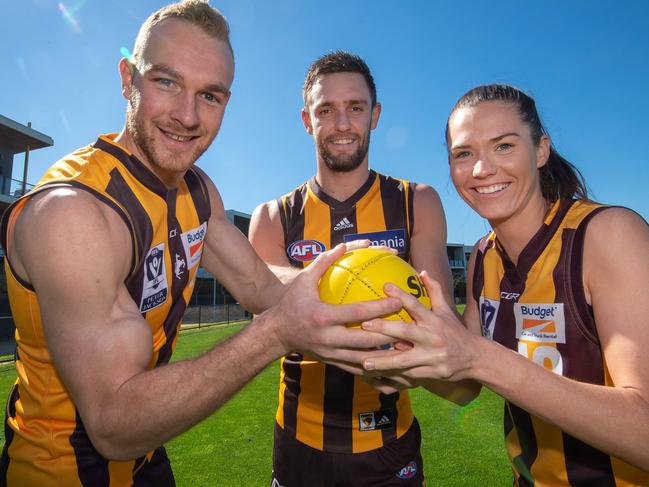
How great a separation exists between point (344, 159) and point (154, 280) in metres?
1.79

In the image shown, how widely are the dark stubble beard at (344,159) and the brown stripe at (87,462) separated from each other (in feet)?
7.92

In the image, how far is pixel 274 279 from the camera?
317 cm

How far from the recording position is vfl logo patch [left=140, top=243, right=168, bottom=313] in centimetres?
222

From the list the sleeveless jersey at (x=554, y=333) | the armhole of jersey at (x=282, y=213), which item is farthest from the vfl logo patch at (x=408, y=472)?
the armhole of jersey at (x=282, y=213)

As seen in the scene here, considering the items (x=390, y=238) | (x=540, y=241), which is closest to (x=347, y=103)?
(x=390, y=238)

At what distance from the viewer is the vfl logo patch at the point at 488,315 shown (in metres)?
2.38

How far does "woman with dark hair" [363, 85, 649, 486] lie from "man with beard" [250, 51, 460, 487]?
75 centimetres

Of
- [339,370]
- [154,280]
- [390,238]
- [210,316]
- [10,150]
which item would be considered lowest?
[210,316]

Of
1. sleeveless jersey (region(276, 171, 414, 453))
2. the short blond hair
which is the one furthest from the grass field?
the short blond hair

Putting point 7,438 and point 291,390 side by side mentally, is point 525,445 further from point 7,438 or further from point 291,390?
point 7,438

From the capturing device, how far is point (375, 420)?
2975 millimetres

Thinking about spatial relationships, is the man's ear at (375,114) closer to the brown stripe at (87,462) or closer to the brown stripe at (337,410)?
the brown stripe at (337,410)

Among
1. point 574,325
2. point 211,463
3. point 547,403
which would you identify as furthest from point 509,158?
point 211,463

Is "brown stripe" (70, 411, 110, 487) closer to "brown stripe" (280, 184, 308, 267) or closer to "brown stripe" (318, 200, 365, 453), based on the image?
"brown stripe" (318, 200, 365, 453)
